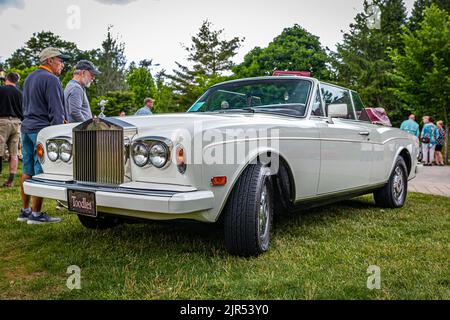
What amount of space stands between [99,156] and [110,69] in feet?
131

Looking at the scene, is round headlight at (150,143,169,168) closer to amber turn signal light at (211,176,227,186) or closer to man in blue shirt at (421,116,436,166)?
amber turn signal light at (211,176,227,186)

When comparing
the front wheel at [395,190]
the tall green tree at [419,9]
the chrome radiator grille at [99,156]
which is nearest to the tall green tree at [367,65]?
the tall green tree at [419,9]

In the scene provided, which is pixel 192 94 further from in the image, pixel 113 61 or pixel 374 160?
pixel 374 160

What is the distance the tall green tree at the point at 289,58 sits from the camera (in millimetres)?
32500

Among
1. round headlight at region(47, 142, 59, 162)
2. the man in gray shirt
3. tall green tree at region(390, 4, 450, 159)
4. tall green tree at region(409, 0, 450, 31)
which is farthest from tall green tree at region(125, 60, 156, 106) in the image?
round headlight at region(47, 142, 59, 162)

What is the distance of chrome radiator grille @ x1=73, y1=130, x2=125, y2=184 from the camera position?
3043 mm

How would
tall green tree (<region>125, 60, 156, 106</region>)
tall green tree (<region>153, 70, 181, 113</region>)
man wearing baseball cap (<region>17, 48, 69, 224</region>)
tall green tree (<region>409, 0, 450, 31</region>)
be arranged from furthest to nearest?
tall green tree (<region>125, 60, 156, 106</region>) → tall green tree (<region>409, 0, 450, 31</region>) → tall green tree (<region>153, 70, 181, 113</region>) → man wearing baseball cap (<region>17, 48, 69, 224</region>)

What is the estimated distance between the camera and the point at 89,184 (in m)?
3.23

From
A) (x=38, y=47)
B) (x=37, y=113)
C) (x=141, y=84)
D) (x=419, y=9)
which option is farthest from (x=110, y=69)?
(x=37, y=113)

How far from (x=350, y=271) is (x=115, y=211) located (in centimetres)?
171

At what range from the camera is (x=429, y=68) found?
1580cm

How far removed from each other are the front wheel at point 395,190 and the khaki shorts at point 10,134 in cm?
602
